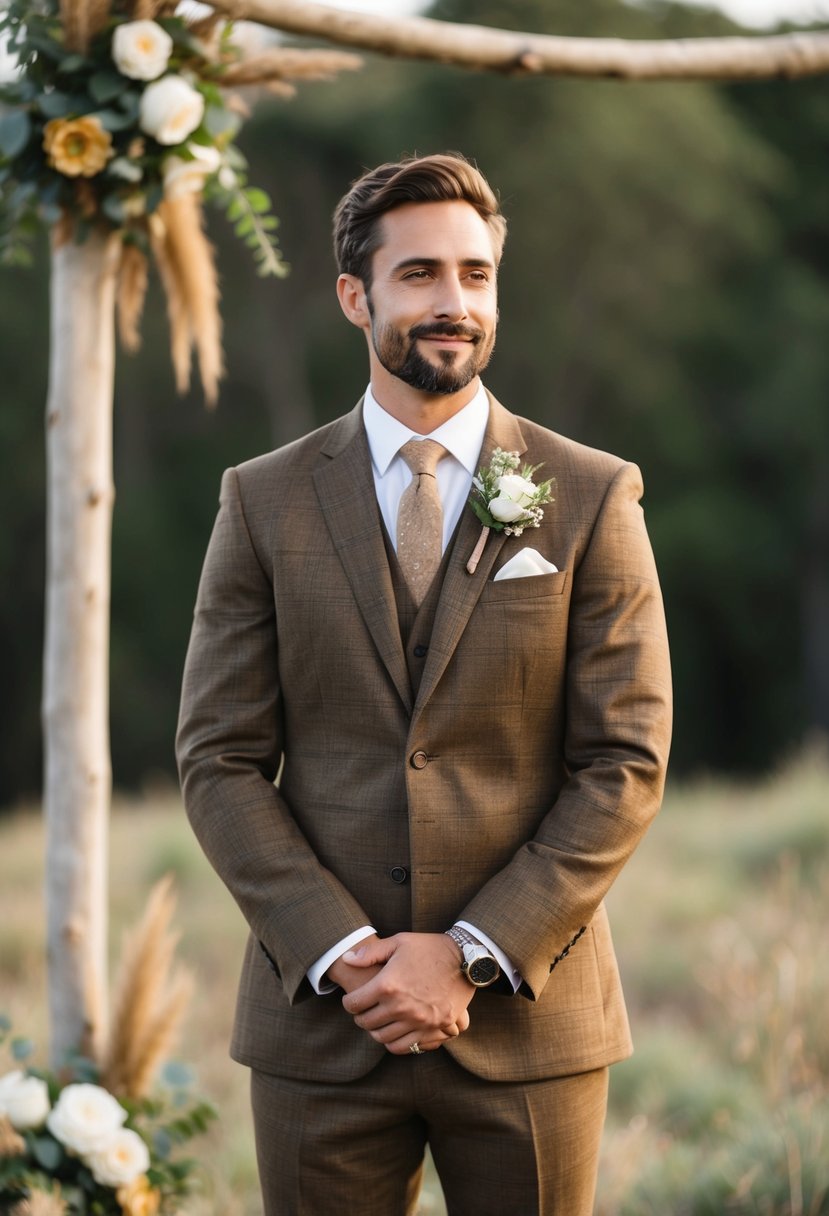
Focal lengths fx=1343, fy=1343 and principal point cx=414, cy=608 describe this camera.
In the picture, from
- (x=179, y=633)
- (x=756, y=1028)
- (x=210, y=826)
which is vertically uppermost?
(x=210, y=826)

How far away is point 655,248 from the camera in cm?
1596

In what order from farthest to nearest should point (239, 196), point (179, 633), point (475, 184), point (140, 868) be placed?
1. point (179, 633)
2. point (140, 868)
3. point (239, 196)
4. point (475, 184)

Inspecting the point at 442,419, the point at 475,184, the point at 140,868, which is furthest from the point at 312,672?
the point at 140,868

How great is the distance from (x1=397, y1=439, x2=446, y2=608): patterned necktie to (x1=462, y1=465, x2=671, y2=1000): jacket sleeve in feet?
0.80

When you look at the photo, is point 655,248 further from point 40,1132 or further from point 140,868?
point 40,1132

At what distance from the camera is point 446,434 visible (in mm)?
2305

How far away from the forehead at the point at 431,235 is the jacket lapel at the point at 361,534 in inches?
12.0

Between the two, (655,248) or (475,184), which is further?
(655,248)

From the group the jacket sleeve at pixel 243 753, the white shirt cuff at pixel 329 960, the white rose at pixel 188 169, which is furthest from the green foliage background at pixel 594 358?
the white shirt cuff at pixel 329 960

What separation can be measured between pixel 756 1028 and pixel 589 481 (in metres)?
2.91

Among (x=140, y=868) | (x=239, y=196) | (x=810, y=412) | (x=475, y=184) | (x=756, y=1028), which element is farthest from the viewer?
(x=810, y=412)

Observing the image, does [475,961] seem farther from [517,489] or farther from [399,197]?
[399,197]

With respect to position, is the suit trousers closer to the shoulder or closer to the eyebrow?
the shoulder

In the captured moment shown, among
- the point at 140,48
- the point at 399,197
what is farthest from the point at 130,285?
the point at 399,197
